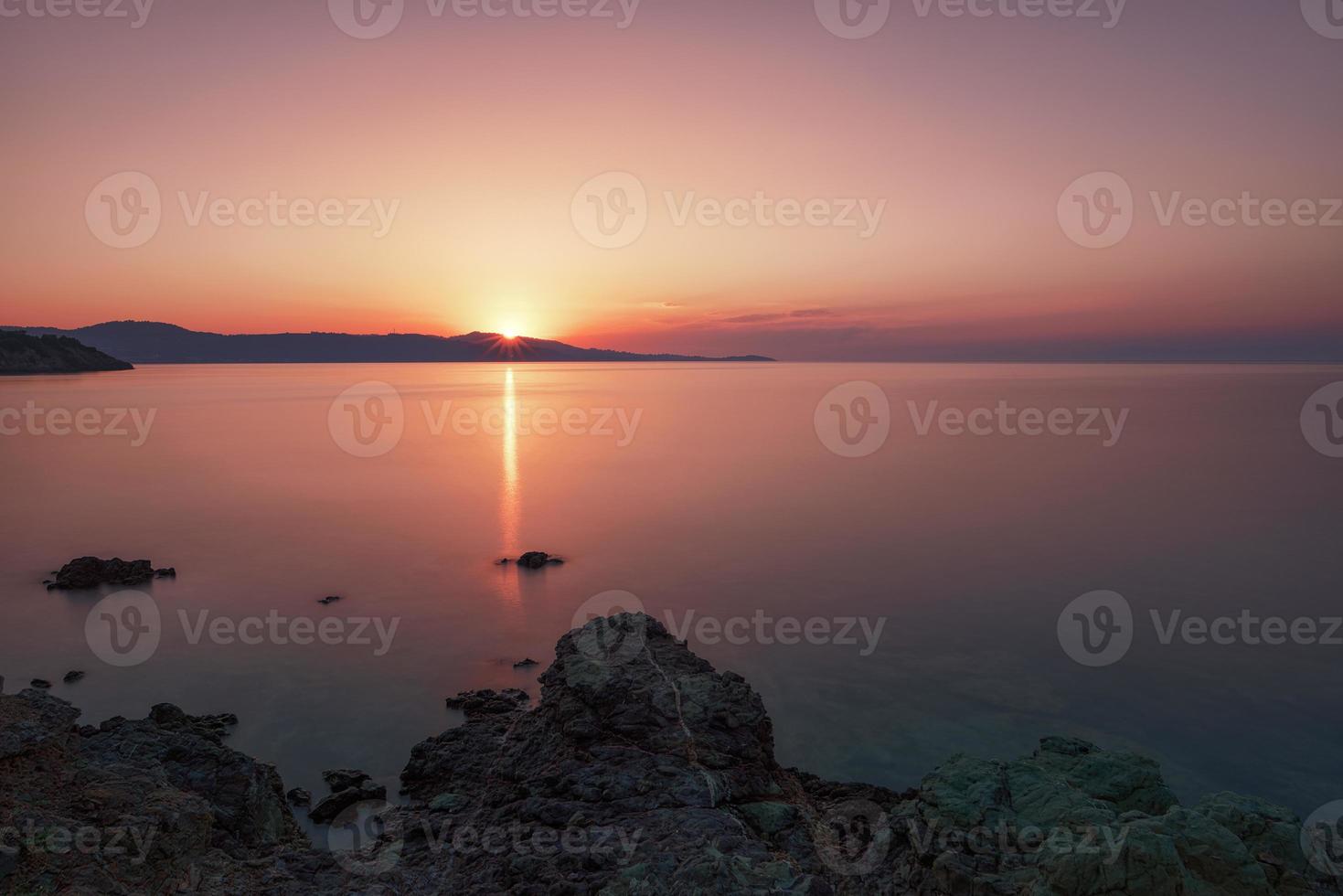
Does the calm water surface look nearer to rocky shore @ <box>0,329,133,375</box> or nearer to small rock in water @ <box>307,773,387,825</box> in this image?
small rock in water @ <box>307,773,387,825</box>

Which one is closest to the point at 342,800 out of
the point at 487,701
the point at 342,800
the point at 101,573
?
the point at 342,800

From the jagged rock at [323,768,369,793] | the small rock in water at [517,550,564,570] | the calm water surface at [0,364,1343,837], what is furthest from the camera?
the small rock in water at [517,550,564,570]

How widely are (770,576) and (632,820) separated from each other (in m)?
13.3

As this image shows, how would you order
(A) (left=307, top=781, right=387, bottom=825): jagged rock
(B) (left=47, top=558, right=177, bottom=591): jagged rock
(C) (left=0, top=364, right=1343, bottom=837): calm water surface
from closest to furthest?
1. (A) (left=307, top=781, right=387, bottom=825): jagged rock
2. (C) (left=0, top=364, right=1343, bottom=837): calm water surface
3. (B) (left=47, top=558, right=177, bottom=591): jagged rock

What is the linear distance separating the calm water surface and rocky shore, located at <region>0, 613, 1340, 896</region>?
2.38 m

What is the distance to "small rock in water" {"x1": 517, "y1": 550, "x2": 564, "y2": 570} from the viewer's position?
21.0 metres

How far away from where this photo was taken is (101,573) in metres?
18.4

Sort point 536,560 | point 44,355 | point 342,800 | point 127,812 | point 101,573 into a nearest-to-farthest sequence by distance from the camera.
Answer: point 127,812 < point 342,800 < point 101,573 < point 536,560 < point 44,355

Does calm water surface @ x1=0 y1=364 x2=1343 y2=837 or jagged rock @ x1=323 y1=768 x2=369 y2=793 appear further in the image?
calm water surface @ x1=0 y1=364 x2=1343 y2=837

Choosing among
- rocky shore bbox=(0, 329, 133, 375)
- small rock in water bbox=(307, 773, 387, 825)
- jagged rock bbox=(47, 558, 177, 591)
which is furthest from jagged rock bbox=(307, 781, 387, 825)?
rocky shore bbox=(0, 329, 133, 375)

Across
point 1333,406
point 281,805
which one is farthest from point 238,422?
point 1333,406

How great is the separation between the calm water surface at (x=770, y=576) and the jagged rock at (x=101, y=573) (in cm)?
55

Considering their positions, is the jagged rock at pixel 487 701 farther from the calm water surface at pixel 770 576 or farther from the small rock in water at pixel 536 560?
the small rock in water at pixel 536 560

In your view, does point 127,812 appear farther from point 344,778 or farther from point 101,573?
point 101,573
